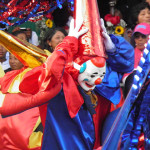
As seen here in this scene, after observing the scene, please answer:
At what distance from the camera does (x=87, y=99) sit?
180 centimetres

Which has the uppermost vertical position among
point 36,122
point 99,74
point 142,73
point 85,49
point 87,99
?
point 142,73

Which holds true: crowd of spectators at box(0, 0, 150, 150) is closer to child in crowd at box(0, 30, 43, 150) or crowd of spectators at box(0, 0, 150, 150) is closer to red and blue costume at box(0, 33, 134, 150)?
child in crowd at box(0, 30, 43, 150)

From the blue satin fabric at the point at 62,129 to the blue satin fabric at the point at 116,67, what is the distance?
211mm

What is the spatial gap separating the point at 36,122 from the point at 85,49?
0.69 meters

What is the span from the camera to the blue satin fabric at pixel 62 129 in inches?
69.6

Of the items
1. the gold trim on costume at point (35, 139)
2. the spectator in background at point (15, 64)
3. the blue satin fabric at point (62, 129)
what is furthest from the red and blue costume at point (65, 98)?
the spectator in background at point (15, 64)

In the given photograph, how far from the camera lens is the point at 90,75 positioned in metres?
1.74

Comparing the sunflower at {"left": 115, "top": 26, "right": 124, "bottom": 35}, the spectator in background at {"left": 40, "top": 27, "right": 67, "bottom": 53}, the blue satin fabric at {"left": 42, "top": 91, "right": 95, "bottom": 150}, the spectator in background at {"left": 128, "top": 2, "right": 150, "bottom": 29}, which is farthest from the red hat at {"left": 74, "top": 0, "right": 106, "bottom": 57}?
the sunflower at {"left": 115, "top": 26, "right": 124, "bottom": 35}

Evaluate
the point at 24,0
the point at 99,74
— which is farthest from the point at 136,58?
the point at 24,0

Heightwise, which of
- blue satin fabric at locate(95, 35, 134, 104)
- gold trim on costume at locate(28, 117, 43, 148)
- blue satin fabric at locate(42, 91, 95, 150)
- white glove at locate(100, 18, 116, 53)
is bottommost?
gold trim on costume at locate(28, 117, 43, 148)

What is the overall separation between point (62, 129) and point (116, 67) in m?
0.47

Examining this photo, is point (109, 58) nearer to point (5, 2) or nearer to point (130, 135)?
point (5, 2)

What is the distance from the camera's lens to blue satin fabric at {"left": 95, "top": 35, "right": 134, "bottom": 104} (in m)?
1.88

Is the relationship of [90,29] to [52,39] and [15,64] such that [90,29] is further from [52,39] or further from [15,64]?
[15,64]
